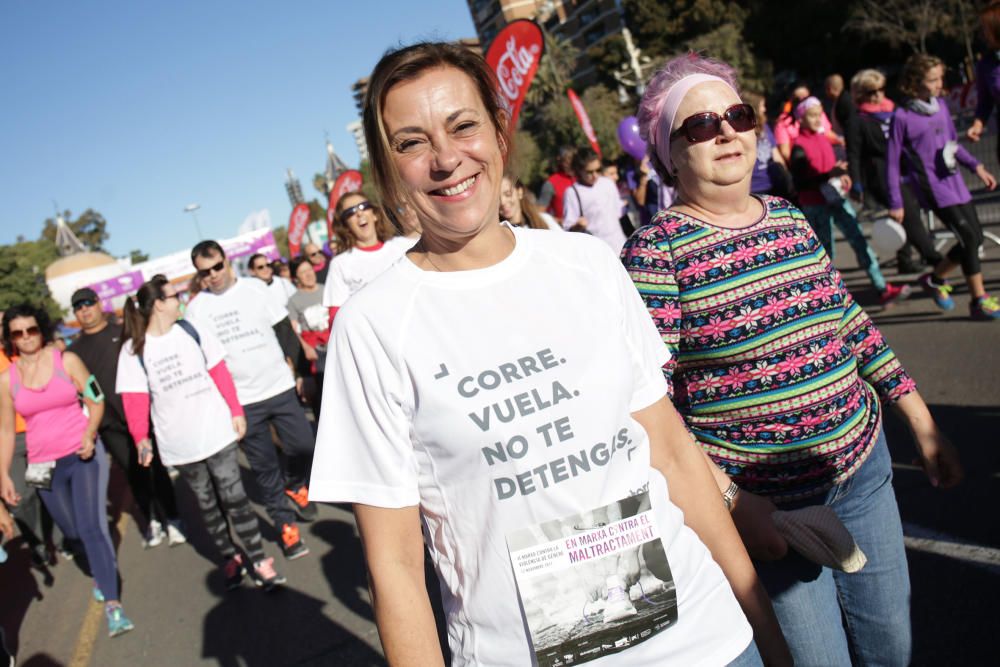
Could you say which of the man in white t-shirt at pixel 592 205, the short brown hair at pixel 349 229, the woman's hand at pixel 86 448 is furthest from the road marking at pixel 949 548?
the woman's hand at pixel 86 448

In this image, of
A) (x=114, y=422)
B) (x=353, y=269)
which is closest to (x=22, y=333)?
(x=114, y=422)

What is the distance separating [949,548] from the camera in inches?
129

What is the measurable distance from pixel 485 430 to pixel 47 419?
488 cm

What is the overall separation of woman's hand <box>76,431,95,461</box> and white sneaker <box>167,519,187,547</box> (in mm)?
1778

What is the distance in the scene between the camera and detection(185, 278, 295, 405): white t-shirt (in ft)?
18.1

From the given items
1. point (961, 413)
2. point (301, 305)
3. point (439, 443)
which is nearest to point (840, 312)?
point (439, 443)

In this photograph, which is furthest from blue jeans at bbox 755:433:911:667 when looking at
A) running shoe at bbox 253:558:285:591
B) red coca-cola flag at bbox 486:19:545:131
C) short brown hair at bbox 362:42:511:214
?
red coca-cola flag at bbox 486:19:545:131

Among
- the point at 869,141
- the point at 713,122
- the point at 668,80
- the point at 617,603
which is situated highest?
the point at 668,80

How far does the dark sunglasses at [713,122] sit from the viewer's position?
2031 mm

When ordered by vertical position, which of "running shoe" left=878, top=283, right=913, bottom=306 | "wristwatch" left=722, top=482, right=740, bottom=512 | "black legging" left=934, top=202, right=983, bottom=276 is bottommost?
"running shoe" left=878, top=283, right=913, bottom=306

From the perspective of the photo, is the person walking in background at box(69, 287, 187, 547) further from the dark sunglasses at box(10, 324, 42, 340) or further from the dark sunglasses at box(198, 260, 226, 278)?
the dark sunglasses at box(198, 260, 226, 278)

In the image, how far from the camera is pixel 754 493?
2.07m

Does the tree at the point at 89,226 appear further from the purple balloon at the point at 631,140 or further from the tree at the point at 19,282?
the purple balloon at the point at 631,140

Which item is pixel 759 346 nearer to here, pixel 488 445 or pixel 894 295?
pixel 488 445
